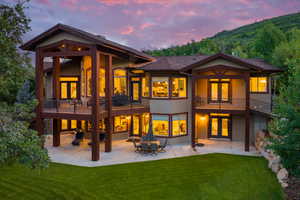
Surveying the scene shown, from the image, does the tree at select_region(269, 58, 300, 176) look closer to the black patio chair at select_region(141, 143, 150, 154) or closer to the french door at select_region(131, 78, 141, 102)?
the black patio chair at select_region(141, 143, 150, 154)

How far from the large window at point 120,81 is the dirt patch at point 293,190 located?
42.5 ft

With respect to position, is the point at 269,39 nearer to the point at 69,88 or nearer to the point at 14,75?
the point at 69,88

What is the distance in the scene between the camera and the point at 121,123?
770 inches

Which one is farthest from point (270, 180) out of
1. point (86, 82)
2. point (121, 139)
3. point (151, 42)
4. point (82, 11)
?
point (151, 42)

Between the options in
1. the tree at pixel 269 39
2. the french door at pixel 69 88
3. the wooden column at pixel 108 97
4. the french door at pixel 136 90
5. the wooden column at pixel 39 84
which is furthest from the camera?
the tree at pixel 269 39

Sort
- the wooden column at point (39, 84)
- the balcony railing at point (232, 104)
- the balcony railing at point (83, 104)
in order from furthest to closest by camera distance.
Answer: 1. the balcony railing at point (232, 104)
2. the balcony railing at point (83, 104)
3. the wooden column at point (39, 84)

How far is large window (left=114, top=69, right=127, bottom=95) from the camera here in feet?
63.0

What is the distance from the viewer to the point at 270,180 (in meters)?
11.0

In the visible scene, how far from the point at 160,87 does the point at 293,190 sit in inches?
438

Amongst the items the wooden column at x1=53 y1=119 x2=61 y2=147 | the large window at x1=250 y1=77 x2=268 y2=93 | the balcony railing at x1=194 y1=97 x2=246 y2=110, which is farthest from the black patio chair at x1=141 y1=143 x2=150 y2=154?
the large window at x1=250 y1=77 x2=268 y2=93

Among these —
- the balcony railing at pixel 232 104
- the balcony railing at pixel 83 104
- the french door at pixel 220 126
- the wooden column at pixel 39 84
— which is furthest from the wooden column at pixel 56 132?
the french door at pixel 220 126

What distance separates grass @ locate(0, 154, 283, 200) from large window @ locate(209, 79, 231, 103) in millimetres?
6692

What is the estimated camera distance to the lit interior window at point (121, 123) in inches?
758

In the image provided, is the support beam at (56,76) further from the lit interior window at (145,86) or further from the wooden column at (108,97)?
the lit interior window at (145,86)
